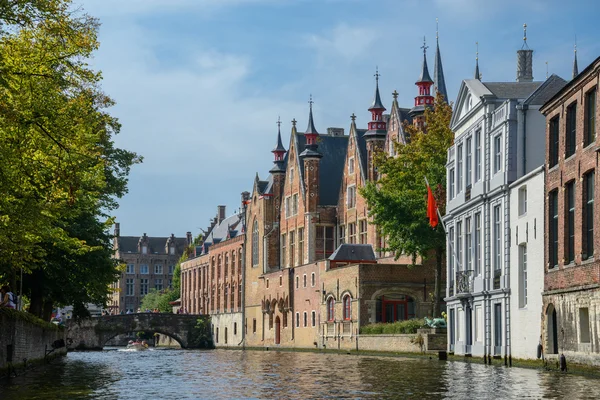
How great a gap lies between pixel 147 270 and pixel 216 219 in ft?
117

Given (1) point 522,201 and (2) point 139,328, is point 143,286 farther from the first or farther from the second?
(1) point 522,201

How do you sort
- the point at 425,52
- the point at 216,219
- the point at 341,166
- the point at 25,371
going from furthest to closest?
the point at 216,219
the point at 341,166
the point at 425,52
the point at 25,371

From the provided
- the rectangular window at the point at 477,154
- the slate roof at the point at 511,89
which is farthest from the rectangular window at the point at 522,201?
the slate roof at the point at 511,89

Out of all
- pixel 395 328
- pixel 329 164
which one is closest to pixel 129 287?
pixel 329 164

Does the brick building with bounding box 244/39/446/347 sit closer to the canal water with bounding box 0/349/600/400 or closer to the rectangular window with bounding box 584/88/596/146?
the rectangular window with bounding box 584/88/596/146

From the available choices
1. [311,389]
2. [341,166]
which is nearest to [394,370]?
[311,389]

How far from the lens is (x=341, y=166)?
85750 mm

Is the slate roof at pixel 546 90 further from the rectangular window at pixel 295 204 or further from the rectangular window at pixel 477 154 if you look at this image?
the rectangular window at pixel 295 204

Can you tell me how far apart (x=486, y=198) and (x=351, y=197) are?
35.1 metres

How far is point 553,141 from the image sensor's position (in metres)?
35.5

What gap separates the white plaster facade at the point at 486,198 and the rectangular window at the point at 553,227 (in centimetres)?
128

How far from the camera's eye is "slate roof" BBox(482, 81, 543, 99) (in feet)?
145

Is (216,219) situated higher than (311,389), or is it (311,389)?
(216,219)

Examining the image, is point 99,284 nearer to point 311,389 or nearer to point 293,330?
point 311,389
